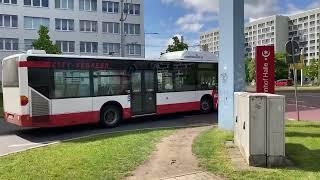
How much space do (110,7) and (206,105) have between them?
51.0 metres

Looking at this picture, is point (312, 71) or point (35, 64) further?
point (312, 71)

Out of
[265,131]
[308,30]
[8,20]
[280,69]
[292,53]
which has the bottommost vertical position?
[265,131]

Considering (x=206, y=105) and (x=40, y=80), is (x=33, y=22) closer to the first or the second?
(x=206, y=105)

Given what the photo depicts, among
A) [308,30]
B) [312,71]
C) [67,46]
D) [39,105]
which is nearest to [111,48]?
[67,46]

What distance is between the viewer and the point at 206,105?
2119cm

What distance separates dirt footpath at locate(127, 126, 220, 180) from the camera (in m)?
7.78

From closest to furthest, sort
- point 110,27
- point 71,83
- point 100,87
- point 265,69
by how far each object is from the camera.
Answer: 1. point 265,69
2. point 71,83
3. point 100,87
4. point 110,27

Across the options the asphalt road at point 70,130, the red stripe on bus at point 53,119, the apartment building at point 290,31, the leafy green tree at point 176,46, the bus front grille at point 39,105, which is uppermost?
the apartment building at point 290,31

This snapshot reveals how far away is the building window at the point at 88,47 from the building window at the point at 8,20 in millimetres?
10051

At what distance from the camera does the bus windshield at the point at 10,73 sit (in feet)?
47.2

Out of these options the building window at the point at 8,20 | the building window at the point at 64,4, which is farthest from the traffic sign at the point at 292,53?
the building window at the point at 64,4

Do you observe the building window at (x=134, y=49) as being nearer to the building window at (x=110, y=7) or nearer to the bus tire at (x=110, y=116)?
the building window at (x=110, y=7)

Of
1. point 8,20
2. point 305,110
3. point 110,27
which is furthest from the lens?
point 110,27

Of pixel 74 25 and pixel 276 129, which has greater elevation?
pixel 74 25
